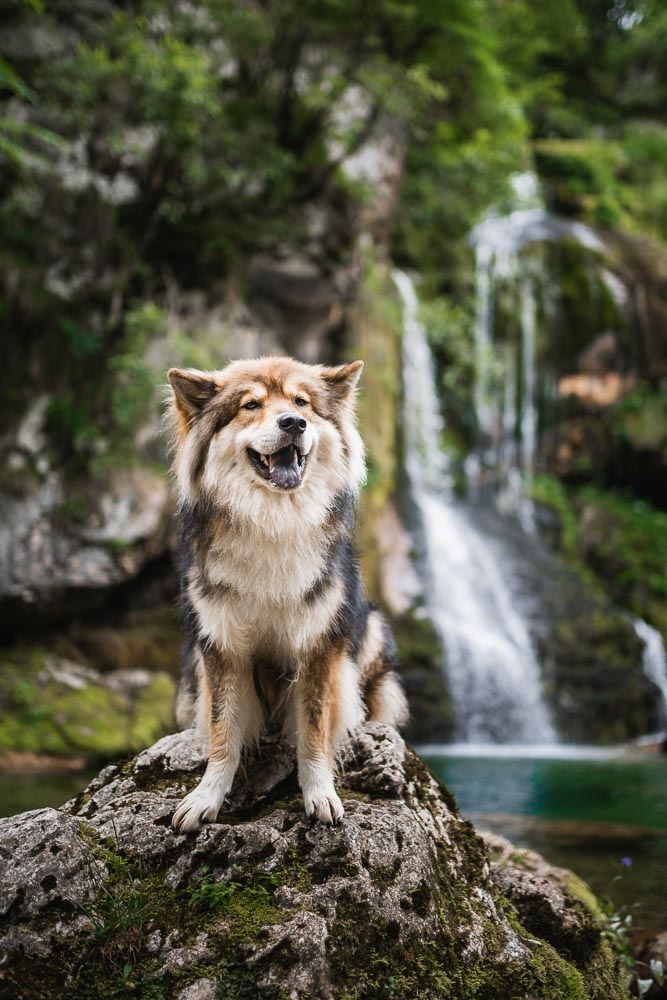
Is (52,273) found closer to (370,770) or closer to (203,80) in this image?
(203,80)

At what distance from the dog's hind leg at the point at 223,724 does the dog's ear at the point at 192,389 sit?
3.48 ft

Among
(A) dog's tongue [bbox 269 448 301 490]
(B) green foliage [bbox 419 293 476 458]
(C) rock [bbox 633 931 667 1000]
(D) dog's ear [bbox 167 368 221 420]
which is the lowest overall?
(C) rock [bbox 633 931 667 1000]

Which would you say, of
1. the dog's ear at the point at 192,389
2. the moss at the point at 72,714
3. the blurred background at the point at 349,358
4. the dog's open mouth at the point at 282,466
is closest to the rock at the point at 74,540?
the blurred background at the point at 349,358

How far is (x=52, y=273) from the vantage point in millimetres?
11727

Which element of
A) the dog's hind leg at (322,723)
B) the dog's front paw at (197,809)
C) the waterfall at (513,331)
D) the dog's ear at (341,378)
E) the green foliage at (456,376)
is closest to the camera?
the dog's front paw at (197,809)

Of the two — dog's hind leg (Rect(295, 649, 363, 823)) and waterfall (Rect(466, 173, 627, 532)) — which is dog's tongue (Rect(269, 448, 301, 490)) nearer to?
dog's hind leg (Rect(295, 649, 363, 823))

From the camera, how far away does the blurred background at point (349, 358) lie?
10484 mm

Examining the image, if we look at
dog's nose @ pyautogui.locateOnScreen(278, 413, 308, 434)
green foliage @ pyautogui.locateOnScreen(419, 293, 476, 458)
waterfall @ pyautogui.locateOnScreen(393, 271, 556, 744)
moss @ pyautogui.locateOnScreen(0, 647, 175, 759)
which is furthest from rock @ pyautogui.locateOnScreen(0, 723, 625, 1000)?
green foliage @ pyautogui.locateOnScreen(419, 293, 476, 458)

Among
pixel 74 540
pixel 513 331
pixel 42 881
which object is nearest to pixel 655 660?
pixel 513 331

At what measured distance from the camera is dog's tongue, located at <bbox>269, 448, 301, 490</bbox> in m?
2.93

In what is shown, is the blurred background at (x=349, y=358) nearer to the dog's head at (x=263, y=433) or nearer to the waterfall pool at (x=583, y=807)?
the waterfall pool at (x=583, y=807)

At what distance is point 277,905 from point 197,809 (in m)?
0.48

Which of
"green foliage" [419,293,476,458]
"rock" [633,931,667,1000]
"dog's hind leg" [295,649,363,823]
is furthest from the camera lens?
"green foliage" [419,293,476,458]

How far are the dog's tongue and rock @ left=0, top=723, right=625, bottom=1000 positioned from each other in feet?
4.14
